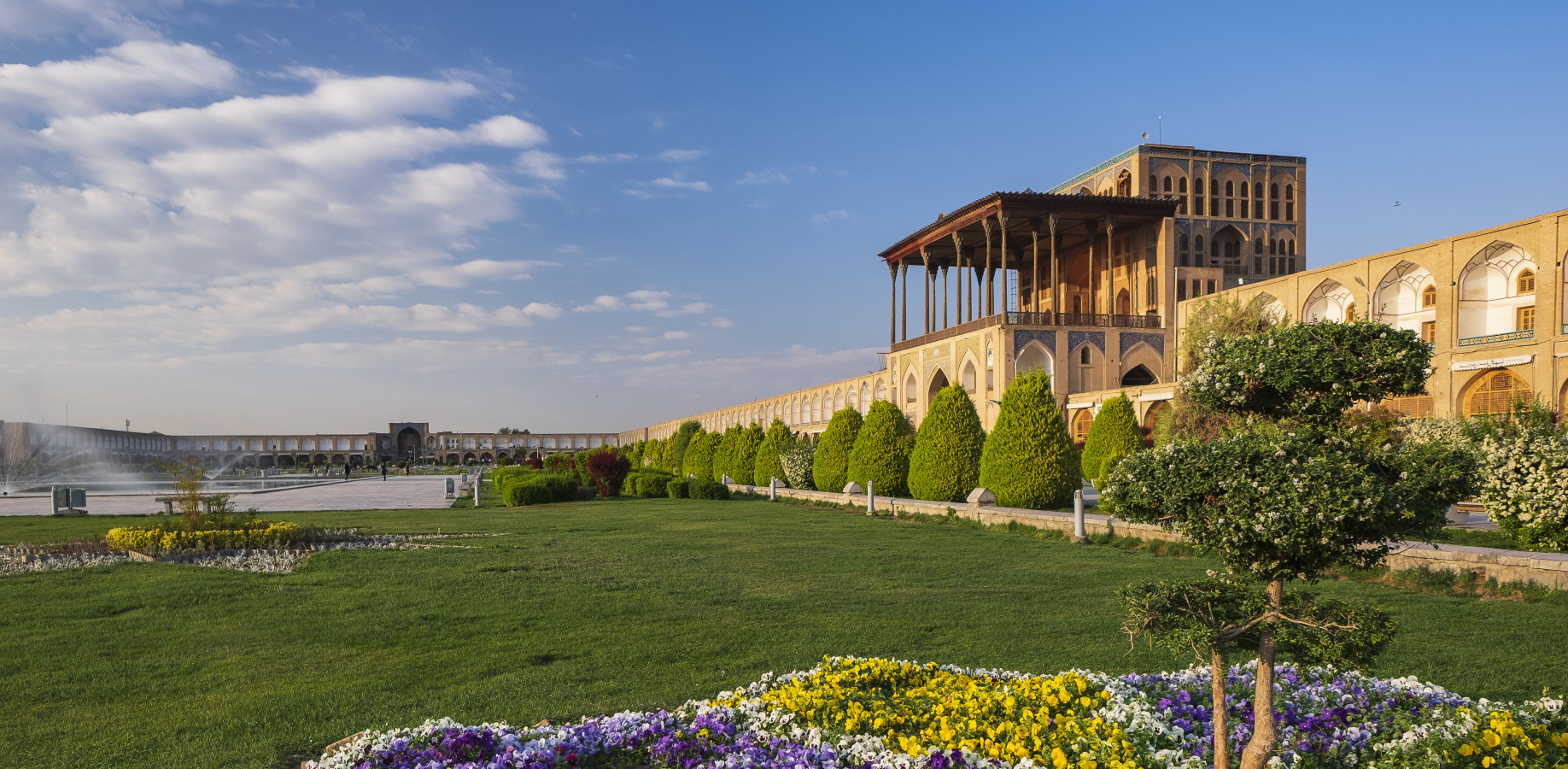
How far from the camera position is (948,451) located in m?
17.5

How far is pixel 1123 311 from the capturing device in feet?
127

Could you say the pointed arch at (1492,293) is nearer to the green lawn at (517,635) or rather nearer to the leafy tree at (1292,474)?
the green lawn at (517,635)

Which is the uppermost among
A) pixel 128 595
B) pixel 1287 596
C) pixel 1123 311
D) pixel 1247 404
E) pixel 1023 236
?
pixel 1023 236

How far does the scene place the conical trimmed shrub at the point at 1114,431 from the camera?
19.8 meters

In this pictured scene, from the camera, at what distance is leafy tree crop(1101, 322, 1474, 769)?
9.23 feet

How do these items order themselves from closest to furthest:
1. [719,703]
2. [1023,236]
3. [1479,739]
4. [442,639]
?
[1479,739] → [719,703] → [442,639] → [1023,236]

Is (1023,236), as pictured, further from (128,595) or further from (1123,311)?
(128,595)

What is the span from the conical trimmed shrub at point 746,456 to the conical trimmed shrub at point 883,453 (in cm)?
686

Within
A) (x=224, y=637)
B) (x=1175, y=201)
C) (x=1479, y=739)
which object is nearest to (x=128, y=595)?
(x=224, y=637)

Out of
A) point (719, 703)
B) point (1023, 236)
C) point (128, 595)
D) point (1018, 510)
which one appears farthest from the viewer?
point (1023, 236)

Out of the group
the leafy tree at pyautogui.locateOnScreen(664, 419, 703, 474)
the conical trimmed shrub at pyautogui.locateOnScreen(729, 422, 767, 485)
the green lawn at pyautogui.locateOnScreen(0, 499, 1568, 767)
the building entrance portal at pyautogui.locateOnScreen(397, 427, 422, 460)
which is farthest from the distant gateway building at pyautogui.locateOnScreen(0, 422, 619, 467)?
the green lawn at pyautogui.locateOnScreen(0, 499, 1568, 767)

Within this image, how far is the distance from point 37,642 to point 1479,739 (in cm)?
773

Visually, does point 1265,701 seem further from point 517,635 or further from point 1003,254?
point 1003,254

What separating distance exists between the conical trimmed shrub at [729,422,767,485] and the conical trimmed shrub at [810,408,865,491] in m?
4.55
